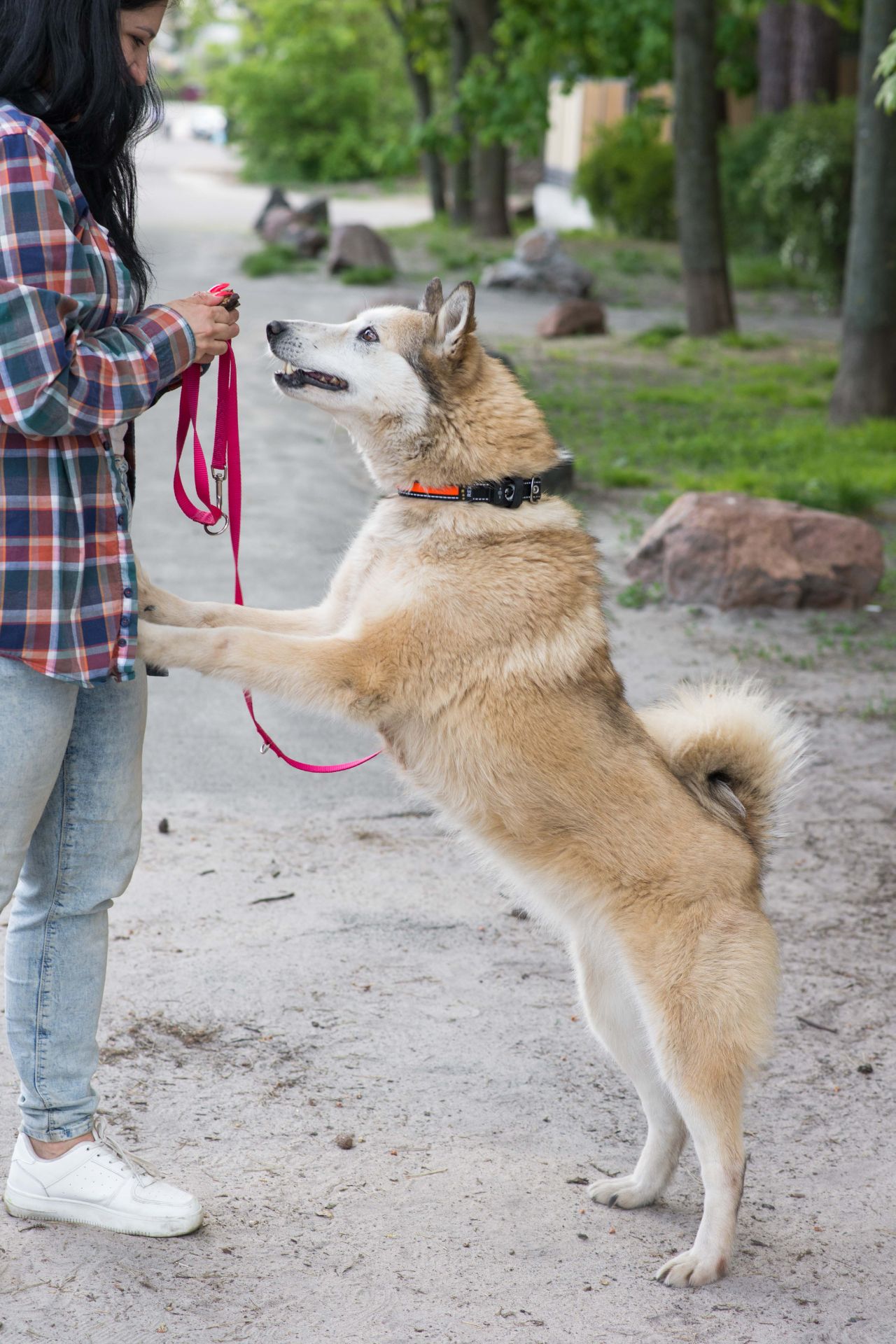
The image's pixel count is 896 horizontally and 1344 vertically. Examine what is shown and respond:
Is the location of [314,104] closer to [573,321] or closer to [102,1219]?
[573,321]

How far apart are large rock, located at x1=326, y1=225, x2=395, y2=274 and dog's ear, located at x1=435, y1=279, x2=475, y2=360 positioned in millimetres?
16207

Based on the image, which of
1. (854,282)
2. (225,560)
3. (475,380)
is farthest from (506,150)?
(475,380)

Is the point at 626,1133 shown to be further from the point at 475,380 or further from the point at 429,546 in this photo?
the point at 475,380

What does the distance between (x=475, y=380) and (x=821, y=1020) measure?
81.9 inches

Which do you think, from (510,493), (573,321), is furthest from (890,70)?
(573,321)

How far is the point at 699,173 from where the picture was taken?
1359 centimetres

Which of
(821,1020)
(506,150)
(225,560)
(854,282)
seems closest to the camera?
(821,1020)

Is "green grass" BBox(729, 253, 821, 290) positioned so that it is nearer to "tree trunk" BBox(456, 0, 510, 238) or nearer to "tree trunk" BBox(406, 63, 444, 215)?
"tree trunk" BBox(456, 0, 510, 238)

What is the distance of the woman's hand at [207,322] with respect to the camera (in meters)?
2.31

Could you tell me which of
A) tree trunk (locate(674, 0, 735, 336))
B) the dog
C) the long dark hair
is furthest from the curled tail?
tree trunk (locate(674, 0, 735, 336))

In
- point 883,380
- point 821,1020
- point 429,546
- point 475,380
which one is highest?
point 475,380

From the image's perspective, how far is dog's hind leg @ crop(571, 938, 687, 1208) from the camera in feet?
9.59

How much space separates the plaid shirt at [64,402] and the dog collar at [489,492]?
0.90m

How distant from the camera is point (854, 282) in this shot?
405 inches
